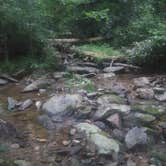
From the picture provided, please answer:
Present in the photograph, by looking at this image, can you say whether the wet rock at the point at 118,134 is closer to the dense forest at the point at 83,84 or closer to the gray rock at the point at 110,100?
the dense forest at the point at 83,84

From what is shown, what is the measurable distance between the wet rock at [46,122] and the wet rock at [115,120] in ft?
3.02

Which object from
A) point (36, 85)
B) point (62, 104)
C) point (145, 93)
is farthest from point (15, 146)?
point (145, 93)

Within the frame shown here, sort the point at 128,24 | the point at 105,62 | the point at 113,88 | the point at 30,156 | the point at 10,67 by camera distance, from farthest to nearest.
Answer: the point at 128,24, the point at 105,62, the point at 10,67, the point at 113,88, the point at 30,156

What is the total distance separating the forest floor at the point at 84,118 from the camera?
4934 millimetres

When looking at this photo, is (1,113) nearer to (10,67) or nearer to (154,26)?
(10,67)

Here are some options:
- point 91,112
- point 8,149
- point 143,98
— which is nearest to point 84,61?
point 143,98

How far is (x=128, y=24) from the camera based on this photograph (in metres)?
11.9

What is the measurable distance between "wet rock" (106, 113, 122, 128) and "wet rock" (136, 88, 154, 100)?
1.33 metres

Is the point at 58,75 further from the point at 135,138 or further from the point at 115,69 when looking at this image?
the point at 135,138

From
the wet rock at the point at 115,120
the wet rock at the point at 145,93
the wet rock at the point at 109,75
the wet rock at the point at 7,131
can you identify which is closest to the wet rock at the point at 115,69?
the wet rock at the point at 109,75

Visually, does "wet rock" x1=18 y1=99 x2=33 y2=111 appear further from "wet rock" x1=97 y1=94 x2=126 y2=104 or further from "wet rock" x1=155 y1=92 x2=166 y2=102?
"wet rock" x1=155 y1=92 x2=166 y2=102

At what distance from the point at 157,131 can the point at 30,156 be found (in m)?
2.04

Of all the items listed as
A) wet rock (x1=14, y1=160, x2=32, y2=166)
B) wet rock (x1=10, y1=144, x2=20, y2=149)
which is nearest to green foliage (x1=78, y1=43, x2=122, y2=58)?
wet rock (x1=10, y1=144, x2=20, y2=149)

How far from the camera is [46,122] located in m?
6.05
